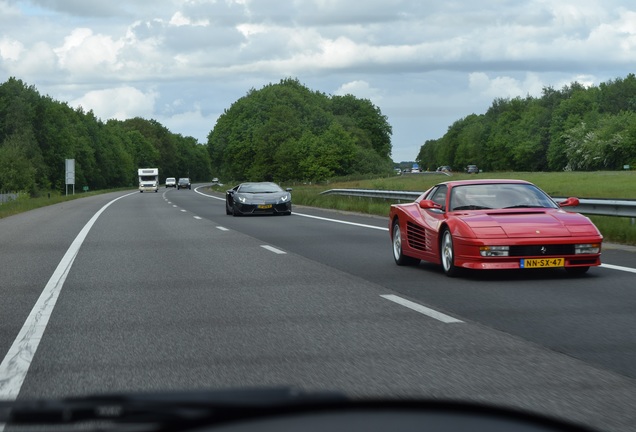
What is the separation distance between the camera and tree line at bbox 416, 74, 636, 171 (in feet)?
406

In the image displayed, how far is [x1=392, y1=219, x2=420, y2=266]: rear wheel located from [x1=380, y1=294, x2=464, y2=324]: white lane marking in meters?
3.60

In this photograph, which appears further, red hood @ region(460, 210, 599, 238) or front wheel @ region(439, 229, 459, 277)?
front wheel @ region(439, 229, 459, 277)

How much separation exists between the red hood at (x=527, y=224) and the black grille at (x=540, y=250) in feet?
0.42

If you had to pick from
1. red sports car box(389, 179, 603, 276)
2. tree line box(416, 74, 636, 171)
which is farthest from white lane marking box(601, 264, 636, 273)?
tree line box(416, 74, 636, 171)

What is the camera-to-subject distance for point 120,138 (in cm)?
18825

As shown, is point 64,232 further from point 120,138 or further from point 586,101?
point 120,138

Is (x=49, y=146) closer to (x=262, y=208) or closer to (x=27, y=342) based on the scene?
(x=262, y=208)

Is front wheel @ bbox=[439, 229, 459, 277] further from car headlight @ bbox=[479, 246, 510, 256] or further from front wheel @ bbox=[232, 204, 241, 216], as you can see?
front wheel @ bbox=[232, 204, 241, 216]

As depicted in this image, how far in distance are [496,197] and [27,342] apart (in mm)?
7107

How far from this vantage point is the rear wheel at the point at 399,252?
46.2 ft

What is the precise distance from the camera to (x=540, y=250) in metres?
11.8

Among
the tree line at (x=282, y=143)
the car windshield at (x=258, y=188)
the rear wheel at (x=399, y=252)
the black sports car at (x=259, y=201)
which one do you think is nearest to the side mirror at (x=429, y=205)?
the rear wheel at (x=399, y=252)

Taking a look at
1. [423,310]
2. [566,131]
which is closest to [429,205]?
[423,310]

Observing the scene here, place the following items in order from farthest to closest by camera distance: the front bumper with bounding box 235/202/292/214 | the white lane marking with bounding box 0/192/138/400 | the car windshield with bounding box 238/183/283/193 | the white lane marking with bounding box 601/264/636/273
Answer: the car windshield with bounding box 238/183/283/193, the front bumper with bounding box 235/202/292/214, the white lane marking with bounding box 601/264/636/273, the white lane marking with bounding box 0/192/138/400
